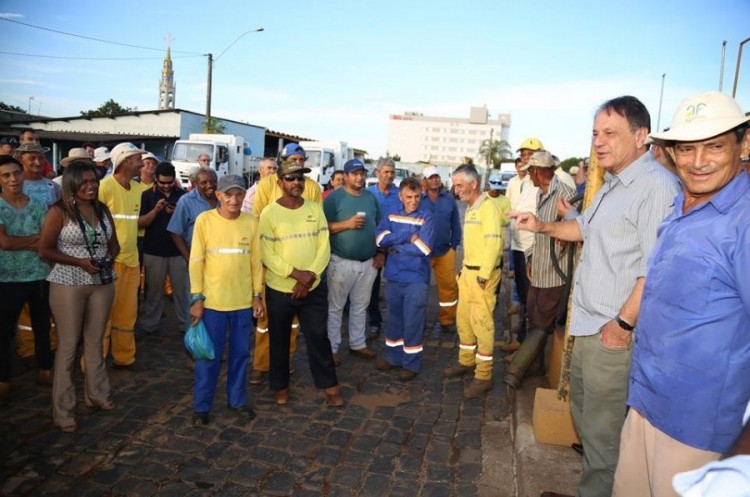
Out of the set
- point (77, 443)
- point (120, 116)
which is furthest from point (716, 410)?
point (120, 116)

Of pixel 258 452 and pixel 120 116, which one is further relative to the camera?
pixel 120 116

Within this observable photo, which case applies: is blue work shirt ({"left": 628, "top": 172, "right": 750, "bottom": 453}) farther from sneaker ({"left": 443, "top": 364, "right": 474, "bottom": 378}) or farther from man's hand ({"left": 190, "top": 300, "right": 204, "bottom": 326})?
sneaker ({"left": 443, "top": 364, "right": 474, "bottom": 378})

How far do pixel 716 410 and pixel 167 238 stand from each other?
5280 mm

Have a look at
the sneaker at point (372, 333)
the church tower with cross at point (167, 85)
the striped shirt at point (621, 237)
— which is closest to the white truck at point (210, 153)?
the sneaker at point (372, 333)

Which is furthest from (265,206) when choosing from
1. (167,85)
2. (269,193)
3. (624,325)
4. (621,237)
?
(167,85)

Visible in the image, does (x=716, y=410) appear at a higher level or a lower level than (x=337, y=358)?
higher

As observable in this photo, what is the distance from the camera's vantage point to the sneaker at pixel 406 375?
17.2 feet

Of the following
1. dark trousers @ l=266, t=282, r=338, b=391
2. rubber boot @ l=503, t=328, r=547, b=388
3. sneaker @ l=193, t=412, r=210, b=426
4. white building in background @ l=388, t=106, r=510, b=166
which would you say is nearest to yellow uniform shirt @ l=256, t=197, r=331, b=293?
dark trousers @ l=266, t=282, r=338, b=391

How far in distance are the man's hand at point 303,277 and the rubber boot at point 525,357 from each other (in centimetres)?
200

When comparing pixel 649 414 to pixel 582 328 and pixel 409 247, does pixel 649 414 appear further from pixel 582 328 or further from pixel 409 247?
pixel 409 247

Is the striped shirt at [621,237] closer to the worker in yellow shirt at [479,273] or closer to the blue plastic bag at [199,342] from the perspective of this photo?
the worker in yellow shirt at [479,273]

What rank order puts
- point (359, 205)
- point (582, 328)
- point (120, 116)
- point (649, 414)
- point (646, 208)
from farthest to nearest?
point (120, 116) < point (359, 205) < point (582, 328) < point (646, 208) < point (649, 414)

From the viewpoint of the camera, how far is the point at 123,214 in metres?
5.05

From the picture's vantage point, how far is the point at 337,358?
18.5 ft
